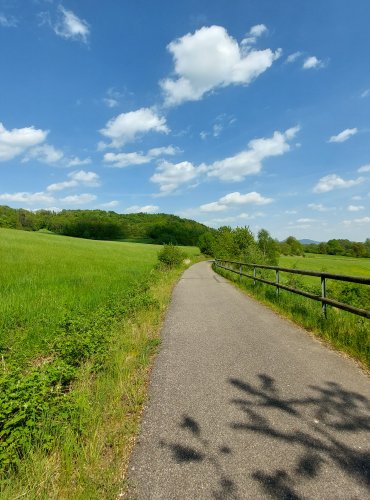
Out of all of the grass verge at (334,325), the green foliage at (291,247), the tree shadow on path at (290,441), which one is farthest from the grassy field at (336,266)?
the tree shadow on path at (290,441)

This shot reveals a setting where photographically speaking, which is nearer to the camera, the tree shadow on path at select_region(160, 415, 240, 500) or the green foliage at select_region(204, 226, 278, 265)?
the tree shadow on path at select_region(160, 415, 240, 500)

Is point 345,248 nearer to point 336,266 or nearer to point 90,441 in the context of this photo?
point 336,266

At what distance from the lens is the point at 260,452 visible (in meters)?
2.69

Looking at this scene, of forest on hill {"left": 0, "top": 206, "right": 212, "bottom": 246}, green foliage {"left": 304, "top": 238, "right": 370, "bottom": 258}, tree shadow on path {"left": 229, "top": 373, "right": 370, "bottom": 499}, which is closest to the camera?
tree shadow on path {"left": 229, "top": 373, "right": 370, "bottom": 499}

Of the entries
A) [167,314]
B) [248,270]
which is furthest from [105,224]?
[167,314]

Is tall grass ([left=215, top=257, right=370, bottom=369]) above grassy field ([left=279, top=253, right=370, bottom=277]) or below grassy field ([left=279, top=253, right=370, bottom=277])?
above

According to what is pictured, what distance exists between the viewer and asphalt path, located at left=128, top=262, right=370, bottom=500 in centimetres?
236

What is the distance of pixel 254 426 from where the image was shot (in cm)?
310

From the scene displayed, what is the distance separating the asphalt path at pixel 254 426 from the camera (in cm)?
236

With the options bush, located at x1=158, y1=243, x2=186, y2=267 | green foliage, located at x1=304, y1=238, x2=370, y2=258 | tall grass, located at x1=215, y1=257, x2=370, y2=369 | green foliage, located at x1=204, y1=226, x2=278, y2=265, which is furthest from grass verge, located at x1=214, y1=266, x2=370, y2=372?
green foliage, located at x1=304, y1=238, x2=370, y2=258

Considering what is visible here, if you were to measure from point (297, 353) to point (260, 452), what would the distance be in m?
2.88

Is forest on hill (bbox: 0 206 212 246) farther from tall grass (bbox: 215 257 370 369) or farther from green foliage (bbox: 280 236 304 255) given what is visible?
tall grass (bbox: 215 257 370 369)

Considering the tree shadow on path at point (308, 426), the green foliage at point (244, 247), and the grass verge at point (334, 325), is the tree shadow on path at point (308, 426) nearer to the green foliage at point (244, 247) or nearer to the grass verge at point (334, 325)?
the grass verge at point (334, 325)

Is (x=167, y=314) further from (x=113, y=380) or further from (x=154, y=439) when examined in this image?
(x=154, y=439)
